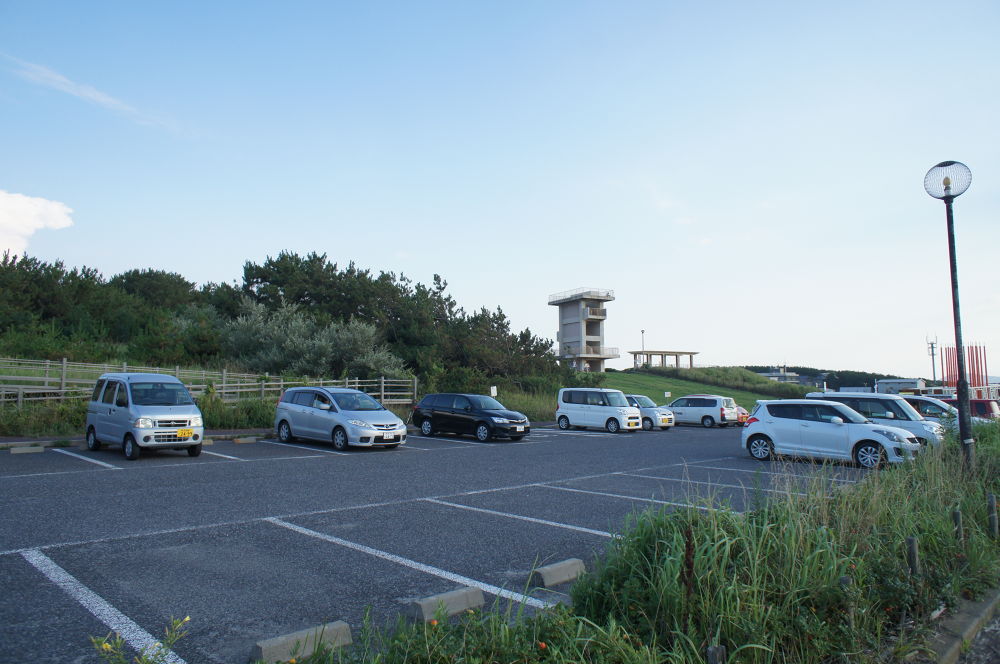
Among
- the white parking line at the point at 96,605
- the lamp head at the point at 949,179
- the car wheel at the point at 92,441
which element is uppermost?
the lamp head at the point at 949,179

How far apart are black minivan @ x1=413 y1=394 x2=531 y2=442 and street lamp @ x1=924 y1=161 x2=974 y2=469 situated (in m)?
13.0

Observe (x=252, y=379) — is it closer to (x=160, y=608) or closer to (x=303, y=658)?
(x=160, y=608)

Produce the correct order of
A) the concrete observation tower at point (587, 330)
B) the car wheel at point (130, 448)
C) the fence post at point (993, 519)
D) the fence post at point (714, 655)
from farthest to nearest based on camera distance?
the concrete observation tower at point (587, 330)
the car wheel at point (130, 448)
the fence post at point (993, 519)
the fence post at point (714, 655)

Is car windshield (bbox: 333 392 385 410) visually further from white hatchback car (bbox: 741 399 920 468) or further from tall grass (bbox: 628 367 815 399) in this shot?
tall grass (bbox: 628 367 815 399)

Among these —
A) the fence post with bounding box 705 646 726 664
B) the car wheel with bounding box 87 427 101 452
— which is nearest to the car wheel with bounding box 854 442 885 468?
the fence post with bounding box 705 646 726 664

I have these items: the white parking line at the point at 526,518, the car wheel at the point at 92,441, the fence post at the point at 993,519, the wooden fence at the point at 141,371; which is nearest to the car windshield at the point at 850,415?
the fence post at the point at 993,519

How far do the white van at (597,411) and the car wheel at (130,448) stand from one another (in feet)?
53.4

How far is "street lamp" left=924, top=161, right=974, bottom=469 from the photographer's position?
8016mm

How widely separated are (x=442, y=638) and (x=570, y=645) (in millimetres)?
664

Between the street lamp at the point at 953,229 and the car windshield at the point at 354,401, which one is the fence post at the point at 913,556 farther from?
the car windshield at the point at 354,401

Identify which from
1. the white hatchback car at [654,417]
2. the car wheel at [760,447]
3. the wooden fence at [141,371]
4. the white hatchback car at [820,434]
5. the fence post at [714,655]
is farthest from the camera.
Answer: the white hatchback car at [654,417]

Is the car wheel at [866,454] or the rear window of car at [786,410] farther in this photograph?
the rear window of car at [786,410]

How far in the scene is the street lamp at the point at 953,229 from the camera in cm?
802

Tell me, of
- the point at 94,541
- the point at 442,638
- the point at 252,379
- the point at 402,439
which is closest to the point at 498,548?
the point at 442,638
